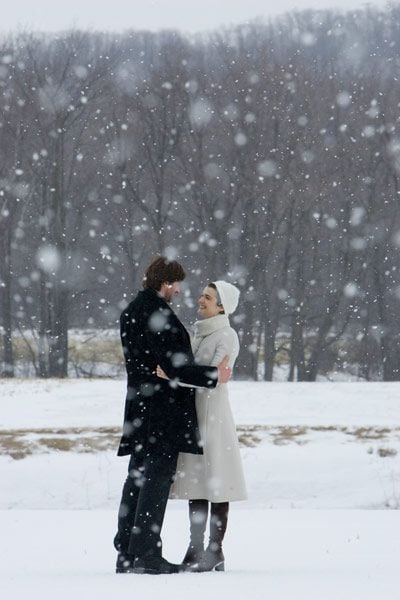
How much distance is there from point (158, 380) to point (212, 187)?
21.9 meters

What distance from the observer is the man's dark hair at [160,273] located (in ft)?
18.8

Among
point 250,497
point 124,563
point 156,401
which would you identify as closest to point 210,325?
point 156,401

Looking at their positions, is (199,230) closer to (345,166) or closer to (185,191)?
(185,191)

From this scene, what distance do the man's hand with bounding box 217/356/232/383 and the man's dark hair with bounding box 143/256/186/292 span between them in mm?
530

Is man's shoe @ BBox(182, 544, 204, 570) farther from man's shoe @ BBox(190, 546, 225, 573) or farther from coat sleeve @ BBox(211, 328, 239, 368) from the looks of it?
coat sleeve @ BBox(211, 328, 239, 368)

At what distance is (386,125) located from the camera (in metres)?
27.7

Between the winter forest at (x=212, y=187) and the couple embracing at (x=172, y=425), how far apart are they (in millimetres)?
20482

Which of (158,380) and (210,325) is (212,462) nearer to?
(158,380)

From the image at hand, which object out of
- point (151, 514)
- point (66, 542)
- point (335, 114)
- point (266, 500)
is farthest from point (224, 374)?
point (335, 114)

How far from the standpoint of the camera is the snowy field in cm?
538

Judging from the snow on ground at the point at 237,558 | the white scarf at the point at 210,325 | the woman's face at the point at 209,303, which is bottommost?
the snow on ground at the point at 237,558

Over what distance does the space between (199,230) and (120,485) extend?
16.5m

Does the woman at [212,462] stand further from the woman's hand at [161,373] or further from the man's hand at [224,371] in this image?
the woman's hand at [161,373]

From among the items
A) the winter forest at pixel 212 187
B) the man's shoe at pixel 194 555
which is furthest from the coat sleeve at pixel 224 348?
the winter forest at pixel 212 187
